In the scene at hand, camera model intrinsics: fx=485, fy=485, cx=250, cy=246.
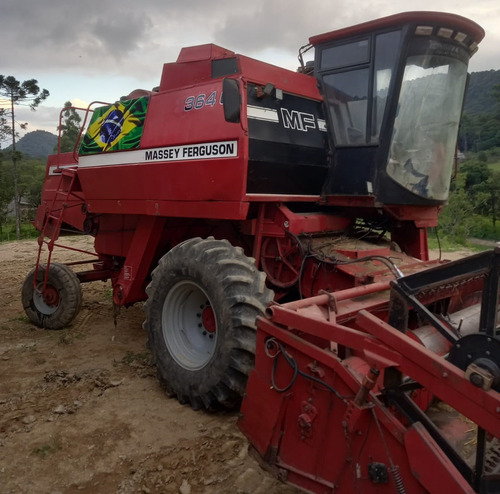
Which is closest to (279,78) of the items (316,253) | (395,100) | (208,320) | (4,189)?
(395,100)

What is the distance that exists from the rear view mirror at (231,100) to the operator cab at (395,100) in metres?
1.11

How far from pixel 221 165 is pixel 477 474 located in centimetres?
274

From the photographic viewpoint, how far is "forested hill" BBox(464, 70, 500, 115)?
101 m

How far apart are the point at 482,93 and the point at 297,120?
398 ft

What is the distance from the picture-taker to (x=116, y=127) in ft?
16.5

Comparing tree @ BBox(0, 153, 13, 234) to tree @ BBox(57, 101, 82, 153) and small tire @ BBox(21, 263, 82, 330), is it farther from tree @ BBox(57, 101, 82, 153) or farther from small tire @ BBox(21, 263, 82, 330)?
small tire @ BBox(21, 263, 82, 330)

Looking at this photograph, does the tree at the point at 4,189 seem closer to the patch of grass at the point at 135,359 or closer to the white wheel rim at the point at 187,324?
the patch of grass at the point at 135,359

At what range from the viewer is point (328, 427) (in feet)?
7.72

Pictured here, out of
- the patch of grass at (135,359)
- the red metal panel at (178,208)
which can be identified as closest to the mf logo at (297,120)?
the red metal panel at (178,208)

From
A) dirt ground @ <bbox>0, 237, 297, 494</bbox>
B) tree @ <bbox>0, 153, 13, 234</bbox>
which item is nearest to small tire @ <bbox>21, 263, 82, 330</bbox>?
dirt ground @ <bbox>0, 237, 297, 494</bbox>

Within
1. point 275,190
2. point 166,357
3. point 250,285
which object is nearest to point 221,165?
point 275,190

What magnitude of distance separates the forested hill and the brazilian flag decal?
340 feet

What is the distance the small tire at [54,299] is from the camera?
5613 millimetres

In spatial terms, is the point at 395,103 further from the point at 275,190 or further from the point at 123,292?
the point at 123,292
